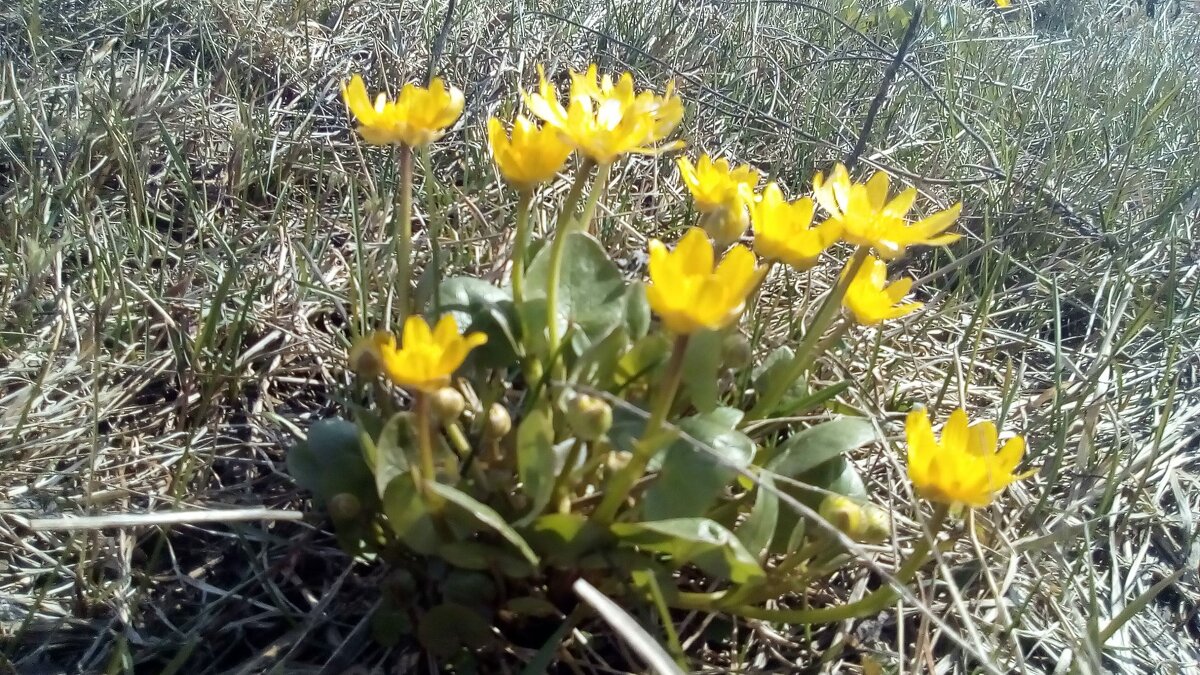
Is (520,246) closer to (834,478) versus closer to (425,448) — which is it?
(425,448)

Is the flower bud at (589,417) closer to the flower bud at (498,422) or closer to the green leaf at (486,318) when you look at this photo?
the flower bud at (498,422)

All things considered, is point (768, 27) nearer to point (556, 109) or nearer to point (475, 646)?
point (556, 109)

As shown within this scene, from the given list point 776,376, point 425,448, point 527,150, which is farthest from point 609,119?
point 425,448

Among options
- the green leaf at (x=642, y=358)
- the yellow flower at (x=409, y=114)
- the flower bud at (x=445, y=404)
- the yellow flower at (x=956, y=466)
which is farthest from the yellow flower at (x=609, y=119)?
the yellow flower at (x=956, y=466)

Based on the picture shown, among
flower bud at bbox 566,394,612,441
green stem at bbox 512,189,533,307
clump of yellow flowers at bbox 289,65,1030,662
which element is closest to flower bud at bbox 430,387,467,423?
clump of yellow flowers at bbox 289,65,1030,662

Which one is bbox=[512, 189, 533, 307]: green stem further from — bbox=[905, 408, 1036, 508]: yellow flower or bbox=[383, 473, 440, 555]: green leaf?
bbox=[905, 408, 1036, 508]: yellow flower

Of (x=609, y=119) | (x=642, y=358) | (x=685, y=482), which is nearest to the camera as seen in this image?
(x=685, y=482)
